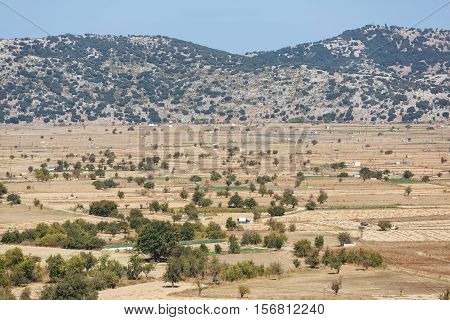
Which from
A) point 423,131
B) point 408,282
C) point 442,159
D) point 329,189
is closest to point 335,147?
point 442,159

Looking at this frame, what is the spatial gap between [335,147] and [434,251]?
3575 inches

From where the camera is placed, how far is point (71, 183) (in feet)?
296

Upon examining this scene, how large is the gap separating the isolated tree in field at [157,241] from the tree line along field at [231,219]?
0.27 feet

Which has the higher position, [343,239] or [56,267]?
[56,267]

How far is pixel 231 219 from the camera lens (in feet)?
199

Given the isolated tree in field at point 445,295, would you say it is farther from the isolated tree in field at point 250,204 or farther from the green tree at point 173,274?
the isolated tree in field at point 250,204

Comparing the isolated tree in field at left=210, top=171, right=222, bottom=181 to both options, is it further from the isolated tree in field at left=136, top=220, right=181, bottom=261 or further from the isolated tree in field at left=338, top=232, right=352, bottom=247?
the isolated tree in field at left=136, top=220, right=181, bottom=261

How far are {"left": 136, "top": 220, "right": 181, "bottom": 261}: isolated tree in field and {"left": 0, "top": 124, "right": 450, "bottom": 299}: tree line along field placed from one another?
0.27ft

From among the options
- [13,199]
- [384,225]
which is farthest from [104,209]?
[384,225]

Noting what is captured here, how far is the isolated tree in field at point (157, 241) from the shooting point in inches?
1852

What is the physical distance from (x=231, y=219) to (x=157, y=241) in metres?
14.1

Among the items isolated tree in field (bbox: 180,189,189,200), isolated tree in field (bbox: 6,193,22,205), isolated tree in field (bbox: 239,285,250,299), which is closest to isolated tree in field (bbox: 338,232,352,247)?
isolated tree in field (bbox: 239,285,250,299)

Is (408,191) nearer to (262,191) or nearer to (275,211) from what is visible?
(262,191)
